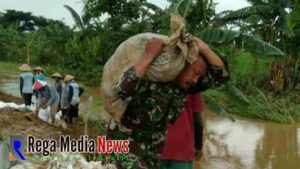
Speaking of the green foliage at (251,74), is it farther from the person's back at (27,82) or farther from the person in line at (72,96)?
the person in line at (72,96)

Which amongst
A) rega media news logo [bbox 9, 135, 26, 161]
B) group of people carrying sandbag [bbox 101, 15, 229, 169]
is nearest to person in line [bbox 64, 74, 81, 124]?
rega media news logo [bbox 9, 135, 26, 161]

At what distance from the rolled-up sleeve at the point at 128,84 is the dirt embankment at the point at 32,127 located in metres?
4.23

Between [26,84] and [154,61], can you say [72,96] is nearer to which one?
[26,84]

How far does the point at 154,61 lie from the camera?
6.83ft

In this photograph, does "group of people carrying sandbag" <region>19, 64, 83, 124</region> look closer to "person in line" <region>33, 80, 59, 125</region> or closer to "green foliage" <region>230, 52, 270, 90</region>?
"person in line" <region>33, 80, 59, 125</region>

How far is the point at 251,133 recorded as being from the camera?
10.6 meters

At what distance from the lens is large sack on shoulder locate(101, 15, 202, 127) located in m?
2.08

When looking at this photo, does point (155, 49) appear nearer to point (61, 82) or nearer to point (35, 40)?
point (61, 82)

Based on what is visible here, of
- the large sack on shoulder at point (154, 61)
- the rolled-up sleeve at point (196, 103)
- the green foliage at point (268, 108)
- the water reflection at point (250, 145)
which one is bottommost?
the water reflection at point (250, 145)

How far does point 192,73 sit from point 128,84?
0.96ft

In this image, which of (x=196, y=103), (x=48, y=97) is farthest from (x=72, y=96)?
(x=196, y=103)

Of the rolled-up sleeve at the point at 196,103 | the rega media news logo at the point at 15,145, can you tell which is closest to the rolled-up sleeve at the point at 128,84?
the rolled-up sleeve at the point at 196,103

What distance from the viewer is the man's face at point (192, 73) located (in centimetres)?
216

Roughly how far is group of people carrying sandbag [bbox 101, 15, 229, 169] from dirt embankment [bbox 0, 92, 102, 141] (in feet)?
13.3
